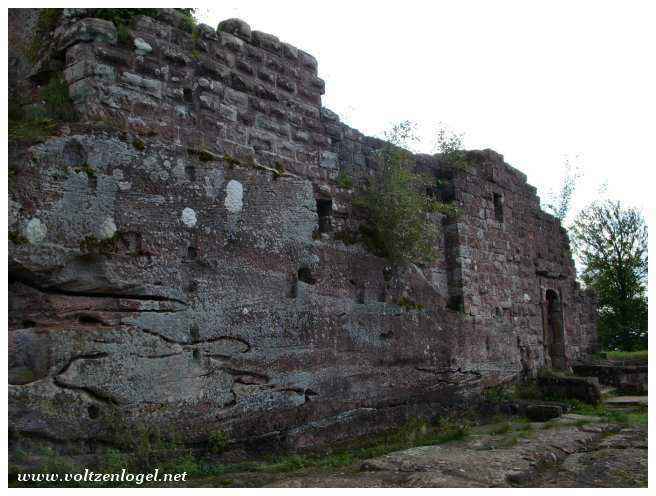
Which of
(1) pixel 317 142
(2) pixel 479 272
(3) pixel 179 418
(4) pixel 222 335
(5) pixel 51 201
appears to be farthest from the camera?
(2) pixel 479 272

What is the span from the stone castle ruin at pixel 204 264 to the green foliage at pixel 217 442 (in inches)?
2.9

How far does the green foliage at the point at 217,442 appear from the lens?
5.14 m

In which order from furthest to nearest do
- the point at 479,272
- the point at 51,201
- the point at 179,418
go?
the point at 479,272
the point at 179,418
the point at 51,201

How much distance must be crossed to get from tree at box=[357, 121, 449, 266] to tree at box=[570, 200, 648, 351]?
1106cm

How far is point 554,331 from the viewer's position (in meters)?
11.1

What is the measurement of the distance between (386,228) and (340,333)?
135 cm

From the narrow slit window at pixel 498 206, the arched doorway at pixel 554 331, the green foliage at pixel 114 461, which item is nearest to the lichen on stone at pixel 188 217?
the green foliage at pixel 114 461

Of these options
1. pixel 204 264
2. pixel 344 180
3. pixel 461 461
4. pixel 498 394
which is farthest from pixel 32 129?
pixel 498 394

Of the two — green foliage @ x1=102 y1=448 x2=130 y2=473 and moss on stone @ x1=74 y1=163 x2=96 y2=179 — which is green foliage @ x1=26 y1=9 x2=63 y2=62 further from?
green foliage @ x1=102 y1=448 x2=130 y2=473

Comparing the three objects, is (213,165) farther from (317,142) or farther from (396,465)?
(396,465)

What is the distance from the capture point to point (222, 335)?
5.43m

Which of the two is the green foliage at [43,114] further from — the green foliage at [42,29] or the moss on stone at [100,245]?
the moss on stone at [100,245]

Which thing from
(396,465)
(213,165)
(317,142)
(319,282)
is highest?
(317,142)

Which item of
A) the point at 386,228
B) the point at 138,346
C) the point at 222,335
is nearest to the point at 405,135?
the point at 386,228
